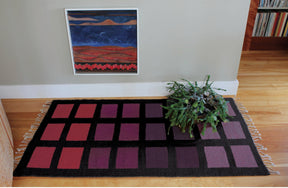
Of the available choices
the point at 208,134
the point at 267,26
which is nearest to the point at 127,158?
the point at 208,134

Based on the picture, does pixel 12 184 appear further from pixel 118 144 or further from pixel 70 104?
pixel 70 104

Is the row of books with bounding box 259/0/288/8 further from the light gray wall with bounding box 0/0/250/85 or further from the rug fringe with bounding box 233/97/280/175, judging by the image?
the rug fringe with bounding box 233/97/280/175

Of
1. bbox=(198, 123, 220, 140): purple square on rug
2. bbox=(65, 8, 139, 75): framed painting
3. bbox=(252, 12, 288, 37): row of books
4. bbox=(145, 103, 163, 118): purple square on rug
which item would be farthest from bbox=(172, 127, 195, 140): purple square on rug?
bbox=(252, 12, 288, 37): row of books

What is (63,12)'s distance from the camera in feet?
6.63

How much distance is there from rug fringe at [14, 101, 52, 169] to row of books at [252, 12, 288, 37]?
9.00 feet

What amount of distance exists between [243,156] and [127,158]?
82cm

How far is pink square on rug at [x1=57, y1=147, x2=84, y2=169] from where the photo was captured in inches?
65.7

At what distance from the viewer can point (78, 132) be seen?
1950mm

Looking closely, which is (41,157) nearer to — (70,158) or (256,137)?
(70,158)

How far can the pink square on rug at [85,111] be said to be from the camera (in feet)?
7.00

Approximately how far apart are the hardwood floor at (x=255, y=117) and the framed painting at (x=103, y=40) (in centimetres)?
61

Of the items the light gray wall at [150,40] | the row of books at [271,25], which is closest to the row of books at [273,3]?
the row of books at [271,25]

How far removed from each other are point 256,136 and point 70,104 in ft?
5.35

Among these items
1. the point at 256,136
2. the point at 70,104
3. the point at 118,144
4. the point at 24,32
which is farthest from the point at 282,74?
the point at 24,32
